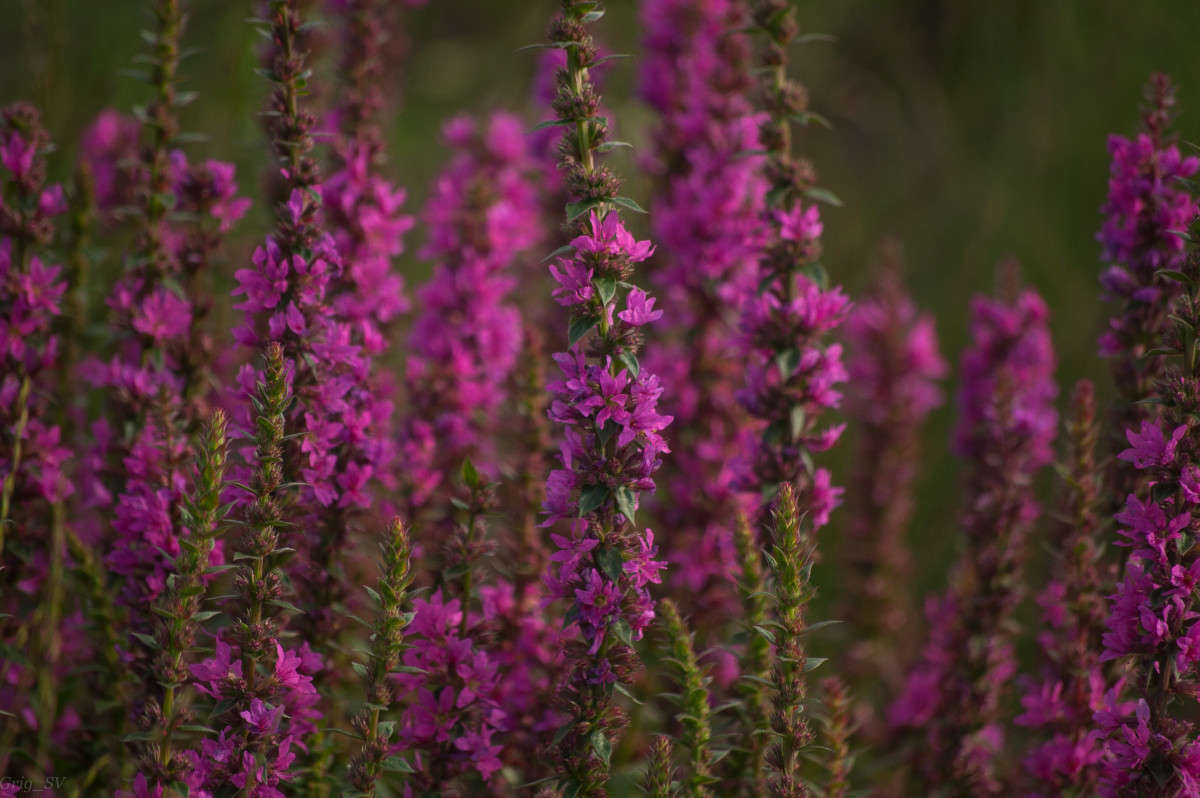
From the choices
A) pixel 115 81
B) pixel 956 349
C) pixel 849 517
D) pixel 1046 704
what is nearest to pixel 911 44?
pixel 956 349

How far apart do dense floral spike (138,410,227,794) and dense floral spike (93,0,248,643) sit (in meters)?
0.31

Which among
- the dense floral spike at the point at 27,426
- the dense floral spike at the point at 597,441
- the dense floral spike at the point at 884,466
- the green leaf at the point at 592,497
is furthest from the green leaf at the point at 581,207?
the dense floral spike at the point at 884,466

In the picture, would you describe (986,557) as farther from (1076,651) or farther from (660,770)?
(660,770)

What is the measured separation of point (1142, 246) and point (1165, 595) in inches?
36.8

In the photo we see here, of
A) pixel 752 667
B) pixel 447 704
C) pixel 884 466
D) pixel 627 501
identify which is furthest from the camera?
pixel 884 466

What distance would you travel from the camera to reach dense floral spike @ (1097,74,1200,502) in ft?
9.05

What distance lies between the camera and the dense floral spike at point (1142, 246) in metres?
2.76

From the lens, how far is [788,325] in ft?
9.73

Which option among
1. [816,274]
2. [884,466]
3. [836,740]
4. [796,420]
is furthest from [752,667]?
[884,466]

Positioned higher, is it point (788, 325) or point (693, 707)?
point (788, 325)

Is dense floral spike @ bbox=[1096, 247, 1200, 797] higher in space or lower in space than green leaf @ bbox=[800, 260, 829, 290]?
lower

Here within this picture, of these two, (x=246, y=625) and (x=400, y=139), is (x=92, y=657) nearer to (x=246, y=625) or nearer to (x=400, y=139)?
(x=246, y=625)

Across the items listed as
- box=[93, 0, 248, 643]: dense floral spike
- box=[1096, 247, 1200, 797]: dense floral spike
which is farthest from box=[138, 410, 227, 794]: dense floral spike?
box=[1096, 247, 1200, 797]: dense floral spike

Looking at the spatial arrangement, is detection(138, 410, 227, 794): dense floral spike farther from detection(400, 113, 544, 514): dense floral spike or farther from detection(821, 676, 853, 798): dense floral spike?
detection(821, 676, 853, 798): dense floral spike
